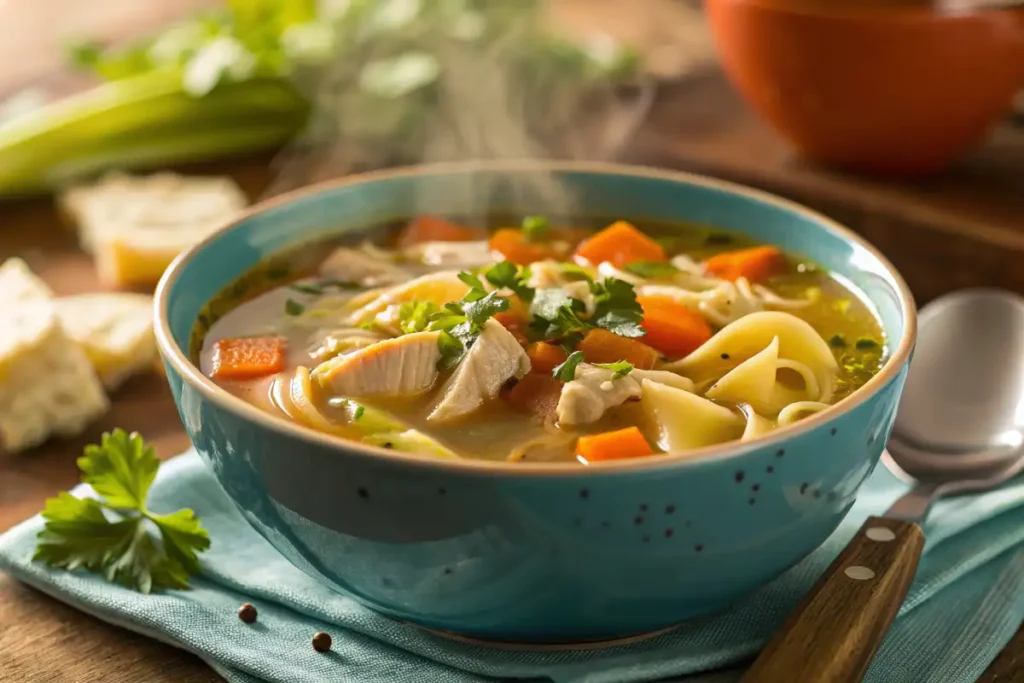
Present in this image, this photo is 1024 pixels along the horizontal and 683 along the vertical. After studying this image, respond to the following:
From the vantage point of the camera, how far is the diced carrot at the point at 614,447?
2363 mm

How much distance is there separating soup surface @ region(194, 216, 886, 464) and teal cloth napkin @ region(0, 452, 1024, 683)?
385 millimetres

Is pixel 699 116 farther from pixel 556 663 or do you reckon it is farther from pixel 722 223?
pixel 556 663

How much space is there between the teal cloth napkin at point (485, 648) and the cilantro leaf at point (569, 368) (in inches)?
21.5

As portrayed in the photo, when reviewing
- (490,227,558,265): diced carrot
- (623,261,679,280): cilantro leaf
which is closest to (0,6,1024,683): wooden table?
(490,227,558,265): diced carrot

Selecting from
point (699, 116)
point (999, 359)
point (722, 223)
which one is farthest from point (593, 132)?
point (999, 359)

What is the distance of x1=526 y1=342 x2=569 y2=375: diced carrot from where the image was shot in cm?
265

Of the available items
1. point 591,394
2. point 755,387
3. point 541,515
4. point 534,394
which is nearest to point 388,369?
point 534,394

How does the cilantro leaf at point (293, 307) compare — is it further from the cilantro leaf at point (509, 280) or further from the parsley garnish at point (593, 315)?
the parsley garnish at point (593, 315)

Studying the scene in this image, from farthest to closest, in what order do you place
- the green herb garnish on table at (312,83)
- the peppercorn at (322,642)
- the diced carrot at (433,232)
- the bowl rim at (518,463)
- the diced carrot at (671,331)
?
the green herb garnish on table at (312,83) → the diced carrot at (433,232) → the diced carrot at (671,331) → the peppercorn at (322,642) → the bowl rim at (518,463)

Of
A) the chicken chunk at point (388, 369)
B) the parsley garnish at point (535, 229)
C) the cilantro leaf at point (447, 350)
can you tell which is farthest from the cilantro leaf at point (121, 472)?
the parsley garnish at point (535, 229)

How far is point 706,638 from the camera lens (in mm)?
2488

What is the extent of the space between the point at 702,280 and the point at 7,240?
2825 millimetres

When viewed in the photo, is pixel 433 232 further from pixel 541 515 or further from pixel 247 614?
pixel 541 515

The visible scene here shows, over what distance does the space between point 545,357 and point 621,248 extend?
0.77 meters
